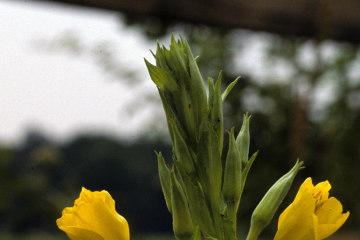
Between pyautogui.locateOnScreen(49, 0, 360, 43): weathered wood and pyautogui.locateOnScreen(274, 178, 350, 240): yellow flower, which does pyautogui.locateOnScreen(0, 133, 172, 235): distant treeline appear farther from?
pyautogui.locateOnScreen(274, 178, 350, 240): yellow flower

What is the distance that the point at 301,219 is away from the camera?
1.33 ft

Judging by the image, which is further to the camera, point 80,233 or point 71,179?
point 71,179

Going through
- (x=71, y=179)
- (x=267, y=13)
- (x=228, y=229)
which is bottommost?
(x=228, y=229)

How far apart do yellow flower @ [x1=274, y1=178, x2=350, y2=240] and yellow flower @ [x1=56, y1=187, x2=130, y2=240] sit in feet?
0.60

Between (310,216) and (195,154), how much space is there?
141mm

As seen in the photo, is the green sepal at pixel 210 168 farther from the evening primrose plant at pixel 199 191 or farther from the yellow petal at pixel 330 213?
the yellow petal at pixel 330 213

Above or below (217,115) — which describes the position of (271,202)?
below

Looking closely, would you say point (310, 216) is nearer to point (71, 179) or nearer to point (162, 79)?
point (162, 79)

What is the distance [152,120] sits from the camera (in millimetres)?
1936

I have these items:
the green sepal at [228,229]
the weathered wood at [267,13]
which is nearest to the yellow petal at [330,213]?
the green sepal at [228,229]

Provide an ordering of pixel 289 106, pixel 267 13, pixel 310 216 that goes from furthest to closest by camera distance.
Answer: pixel 289 106
pixel 267 13
pixel 310 216

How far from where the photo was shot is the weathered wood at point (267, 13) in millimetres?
1475

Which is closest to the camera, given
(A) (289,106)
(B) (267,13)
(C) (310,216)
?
(C) (310,216)

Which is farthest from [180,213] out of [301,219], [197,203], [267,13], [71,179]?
[71,179]
